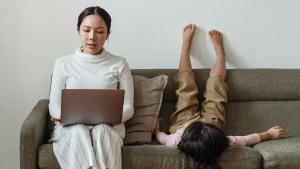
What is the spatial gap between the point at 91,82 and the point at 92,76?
4cm

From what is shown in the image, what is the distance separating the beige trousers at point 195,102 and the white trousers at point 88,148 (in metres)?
0.55

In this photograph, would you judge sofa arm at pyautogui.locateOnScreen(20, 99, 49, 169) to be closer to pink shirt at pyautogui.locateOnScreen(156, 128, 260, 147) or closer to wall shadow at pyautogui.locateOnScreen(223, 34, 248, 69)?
pink shirt at pyautogui.locateOnScreen(156, 128, 260, 147)

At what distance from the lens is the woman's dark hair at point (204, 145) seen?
1477 mm

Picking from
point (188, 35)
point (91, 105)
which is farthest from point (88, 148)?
point (188, 35)

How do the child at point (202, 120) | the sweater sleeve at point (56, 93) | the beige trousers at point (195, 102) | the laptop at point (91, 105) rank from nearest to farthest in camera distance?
the laptop at point (91, 105) → the child at point (202, 120) → the sweater sleeve at point (56, 93) → the beige trousers at point (195, 102)

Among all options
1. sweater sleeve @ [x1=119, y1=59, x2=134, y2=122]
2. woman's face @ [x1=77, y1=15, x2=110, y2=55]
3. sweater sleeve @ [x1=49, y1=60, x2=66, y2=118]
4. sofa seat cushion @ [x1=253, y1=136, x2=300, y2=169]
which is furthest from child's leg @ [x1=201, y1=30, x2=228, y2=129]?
sweater sleeve @ [x1=49, y1=60, x2=66, y2=118]

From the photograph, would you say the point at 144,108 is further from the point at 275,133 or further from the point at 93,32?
the point at 275,133

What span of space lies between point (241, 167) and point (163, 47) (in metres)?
1.11

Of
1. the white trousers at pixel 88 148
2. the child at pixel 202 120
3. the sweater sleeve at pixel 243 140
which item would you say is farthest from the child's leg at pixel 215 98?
the white trousers at pixel 88 148

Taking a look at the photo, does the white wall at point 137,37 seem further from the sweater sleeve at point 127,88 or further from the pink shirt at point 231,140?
the pink shirt at point 231,140

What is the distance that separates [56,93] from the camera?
1733mm

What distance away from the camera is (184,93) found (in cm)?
200

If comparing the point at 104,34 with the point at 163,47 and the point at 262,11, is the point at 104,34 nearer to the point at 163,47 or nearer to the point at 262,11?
the point at 163,47

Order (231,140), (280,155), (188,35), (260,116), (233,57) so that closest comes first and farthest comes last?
(280,155), (231,140), (260,116), (188,35), (233,57)
